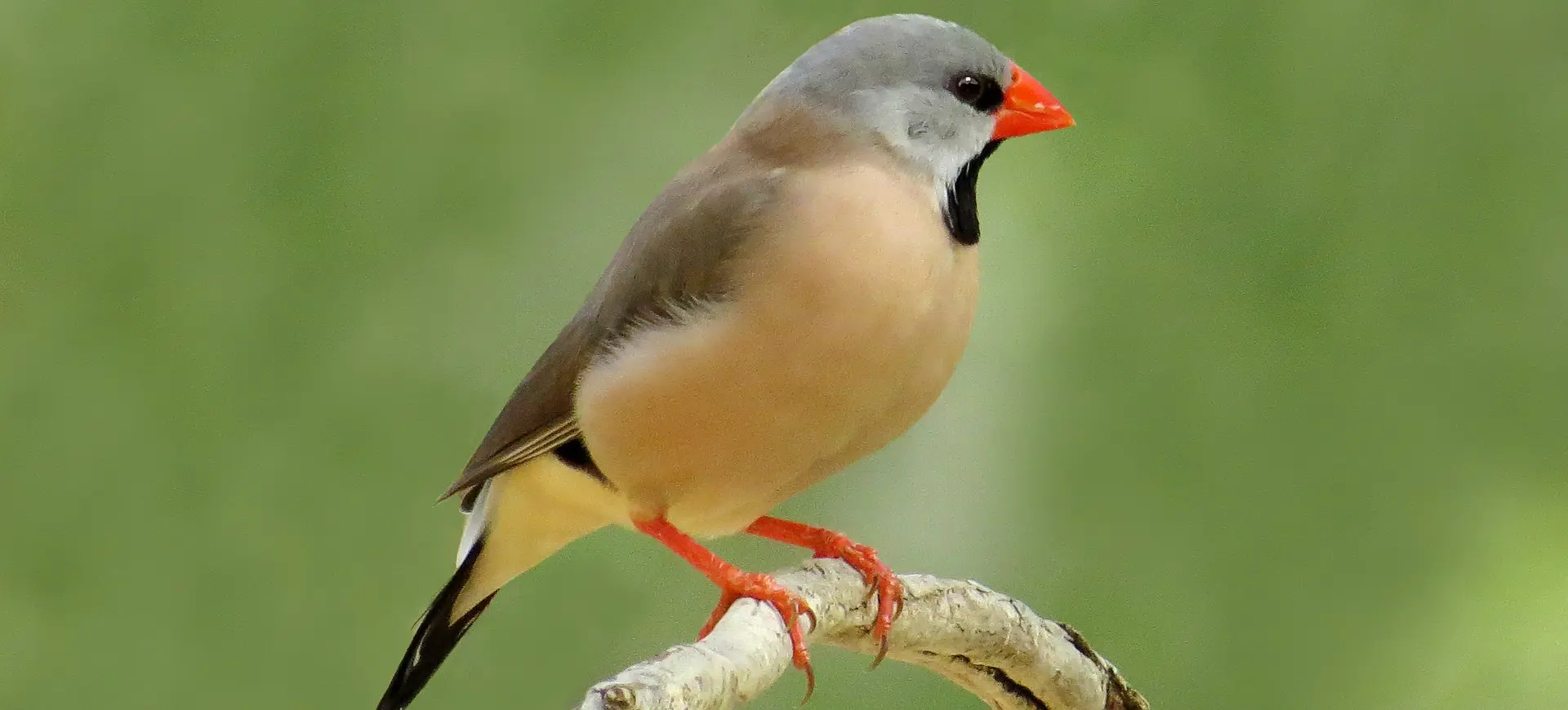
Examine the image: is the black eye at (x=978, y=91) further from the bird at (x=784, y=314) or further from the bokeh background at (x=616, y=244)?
the bokeh background at (x=616, y=244)

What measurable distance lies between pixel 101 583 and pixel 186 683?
0.17 meters

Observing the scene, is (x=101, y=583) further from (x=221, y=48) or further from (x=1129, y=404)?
(x=1129, y=404)

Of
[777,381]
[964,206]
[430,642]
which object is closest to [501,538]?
[430,642]

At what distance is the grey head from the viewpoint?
1262mm

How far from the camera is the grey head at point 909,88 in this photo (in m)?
1.26

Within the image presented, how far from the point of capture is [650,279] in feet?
4.16

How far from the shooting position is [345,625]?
1996 millimetres

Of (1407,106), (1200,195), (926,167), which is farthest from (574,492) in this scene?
(1407,106)

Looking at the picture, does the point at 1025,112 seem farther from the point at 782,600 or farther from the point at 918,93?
the point at 782,600

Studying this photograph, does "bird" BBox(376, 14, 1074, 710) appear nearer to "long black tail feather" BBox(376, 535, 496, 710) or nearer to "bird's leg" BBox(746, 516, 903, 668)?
"bird's leg" BBox(746, 516, 903, 668)

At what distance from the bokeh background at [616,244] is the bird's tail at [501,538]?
45 cm

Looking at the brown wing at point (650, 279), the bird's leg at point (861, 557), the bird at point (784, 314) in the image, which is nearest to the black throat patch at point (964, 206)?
the bird at point (784, 314)

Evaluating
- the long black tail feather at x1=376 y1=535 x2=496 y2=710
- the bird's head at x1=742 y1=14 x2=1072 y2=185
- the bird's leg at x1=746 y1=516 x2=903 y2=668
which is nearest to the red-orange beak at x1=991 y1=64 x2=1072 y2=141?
the bird's head at x1=742 y1=14 x2=1072 y2=185

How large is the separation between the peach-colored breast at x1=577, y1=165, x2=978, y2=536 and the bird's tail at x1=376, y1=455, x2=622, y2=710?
0.35ft
